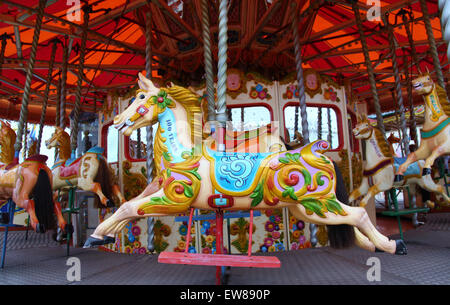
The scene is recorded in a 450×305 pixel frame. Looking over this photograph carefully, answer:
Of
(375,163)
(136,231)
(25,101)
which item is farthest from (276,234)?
(25,101)

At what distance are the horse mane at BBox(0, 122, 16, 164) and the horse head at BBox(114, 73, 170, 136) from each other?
105 inches

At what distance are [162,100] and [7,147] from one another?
114 inches

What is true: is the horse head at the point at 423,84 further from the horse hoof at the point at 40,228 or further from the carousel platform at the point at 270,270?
the horse hoof at the point at 40,228

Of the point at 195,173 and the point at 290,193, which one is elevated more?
the point at 195,173

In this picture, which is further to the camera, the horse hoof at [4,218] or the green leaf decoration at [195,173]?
the horse hoof at [4,218]

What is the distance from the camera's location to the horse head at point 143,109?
1.75 meters

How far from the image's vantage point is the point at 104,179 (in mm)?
3939


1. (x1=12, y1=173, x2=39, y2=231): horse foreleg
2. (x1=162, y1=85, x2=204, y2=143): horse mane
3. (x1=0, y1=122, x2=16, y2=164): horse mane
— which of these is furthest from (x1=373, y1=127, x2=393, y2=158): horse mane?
(x1=0, y1=122, x2=16, y2=164): horse mane

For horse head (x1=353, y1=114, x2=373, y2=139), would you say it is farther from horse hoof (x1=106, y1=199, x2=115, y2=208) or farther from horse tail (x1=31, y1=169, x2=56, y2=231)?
horse tail (x1=31, y1=169, x2=56, y2=231)

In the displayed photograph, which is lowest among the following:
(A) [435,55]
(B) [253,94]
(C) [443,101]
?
(C) [443,101]

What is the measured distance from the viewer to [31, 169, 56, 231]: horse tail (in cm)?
298

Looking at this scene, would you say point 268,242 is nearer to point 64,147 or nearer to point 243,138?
point 243,138

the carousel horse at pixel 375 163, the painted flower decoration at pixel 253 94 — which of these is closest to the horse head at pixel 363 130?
the carousel horse at pixel 375 163

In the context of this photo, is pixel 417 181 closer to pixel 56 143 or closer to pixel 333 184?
pixel 333 184
